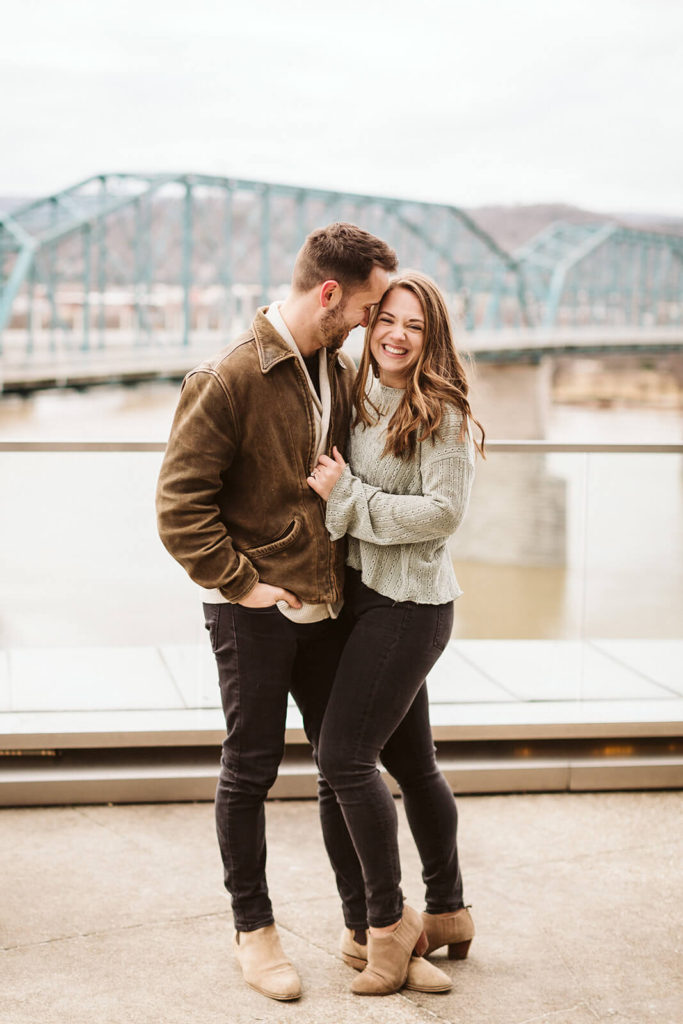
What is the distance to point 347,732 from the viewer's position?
1.92 meters

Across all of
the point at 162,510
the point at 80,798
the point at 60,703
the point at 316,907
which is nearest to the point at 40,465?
the point at 60,703

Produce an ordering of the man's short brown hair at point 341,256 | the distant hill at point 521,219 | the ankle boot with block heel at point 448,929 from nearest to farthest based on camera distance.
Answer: the man's short brown hair at point 341,256
the ankle boot with block heel at point 448,929
the distant hill at point 521,219

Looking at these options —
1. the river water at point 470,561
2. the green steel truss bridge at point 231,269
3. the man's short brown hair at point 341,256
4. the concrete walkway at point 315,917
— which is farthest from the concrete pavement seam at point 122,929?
the green steel truss bridge at point 231,269

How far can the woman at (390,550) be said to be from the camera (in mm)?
1910

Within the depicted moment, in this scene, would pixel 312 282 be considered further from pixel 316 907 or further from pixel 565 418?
pixel 565 418

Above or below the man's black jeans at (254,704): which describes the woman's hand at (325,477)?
above

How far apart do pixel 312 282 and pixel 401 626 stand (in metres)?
0.62

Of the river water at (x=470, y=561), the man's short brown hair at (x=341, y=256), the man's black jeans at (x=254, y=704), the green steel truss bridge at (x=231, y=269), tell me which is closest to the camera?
the man's short brown hair at (x=341, y=256)

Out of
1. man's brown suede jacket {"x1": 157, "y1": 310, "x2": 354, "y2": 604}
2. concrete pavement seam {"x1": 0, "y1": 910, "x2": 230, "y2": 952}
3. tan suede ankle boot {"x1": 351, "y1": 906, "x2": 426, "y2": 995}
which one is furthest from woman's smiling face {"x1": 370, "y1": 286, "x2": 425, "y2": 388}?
concrete pavement seam {"x1": 0, "y1": 910, "x2": 230, "y2": 952}

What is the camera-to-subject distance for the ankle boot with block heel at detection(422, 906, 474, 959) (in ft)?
7.00

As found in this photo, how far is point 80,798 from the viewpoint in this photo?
289 centimetres

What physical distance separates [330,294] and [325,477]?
12.5 inches

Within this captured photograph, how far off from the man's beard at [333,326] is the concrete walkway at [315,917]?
120 centimetres

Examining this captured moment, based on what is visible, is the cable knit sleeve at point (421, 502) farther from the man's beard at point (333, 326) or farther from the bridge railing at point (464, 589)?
the bridge railing at point (464, 589)
